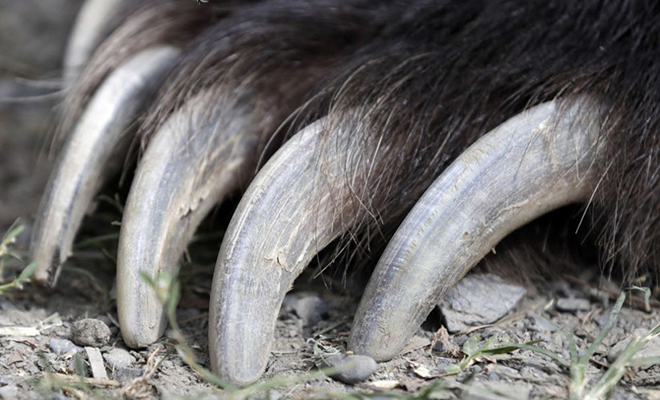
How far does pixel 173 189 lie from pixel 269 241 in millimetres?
204

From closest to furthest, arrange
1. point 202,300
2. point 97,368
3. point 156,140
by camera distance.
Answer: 1. point 97,368
2. point 156,140
3. point 202,300

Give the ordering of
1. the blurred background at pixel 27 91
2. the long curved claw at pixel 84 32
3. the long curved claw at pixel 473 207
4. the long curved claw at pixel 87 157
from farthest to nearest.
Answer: the blurred background at pixel 27 91
the long curved claw at pixel 84 32
the long curved claw at pixel 87 157
the long curved claw at pixel 473 207

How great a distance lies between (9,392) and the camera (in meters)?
1.05

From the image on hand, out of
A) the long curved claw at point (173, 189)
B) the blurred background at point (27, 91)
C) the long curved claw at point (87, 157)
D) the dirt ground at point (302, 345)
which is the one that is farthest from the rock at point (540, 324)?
the blurred background at point (27, 91)

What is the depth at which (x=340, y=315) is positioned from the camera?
50.9 inches

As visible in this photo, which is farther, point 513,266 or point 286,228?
point 513,266

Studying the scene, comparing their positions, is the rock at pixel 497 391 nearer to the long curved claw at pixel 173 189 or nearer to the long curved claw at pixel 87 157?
the long curved claw at pixel 173 189

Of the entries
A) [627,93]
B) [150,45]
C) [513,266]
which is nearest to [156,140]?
[150,45]

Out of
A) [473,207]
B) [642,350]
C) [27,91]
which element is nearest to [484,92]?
[473,207]

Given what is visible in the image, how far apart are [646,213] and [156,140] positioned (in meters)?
0.73

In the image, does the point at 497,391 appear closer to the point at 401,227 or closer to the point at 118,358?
the point at 401,227

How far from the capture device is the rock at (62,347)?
3.89ft

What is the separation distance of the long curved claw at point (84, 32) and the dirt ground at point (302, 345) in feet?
0.34

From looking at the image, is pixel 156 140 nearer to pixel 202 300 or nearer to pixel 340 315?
pixel 202 300
